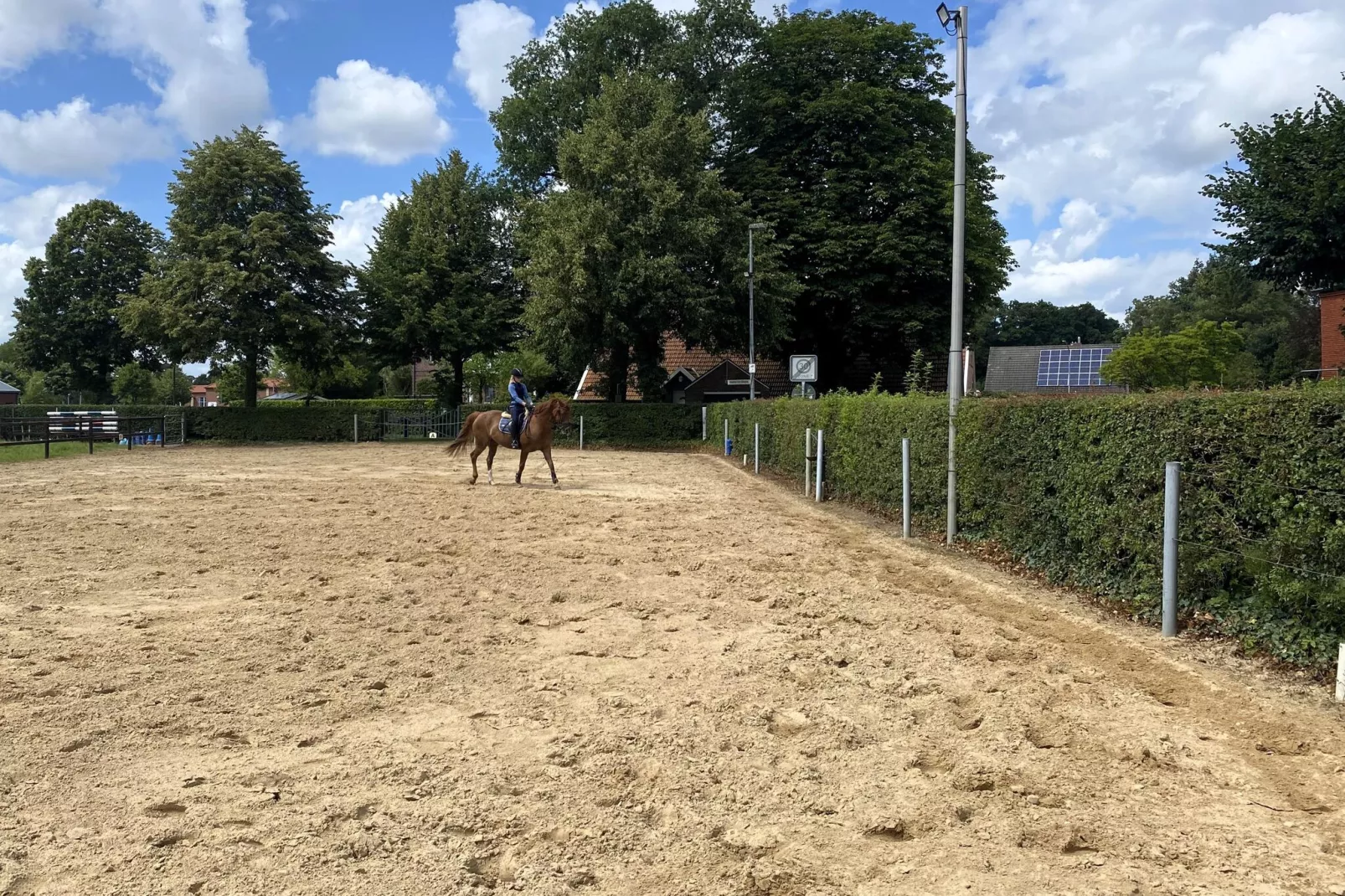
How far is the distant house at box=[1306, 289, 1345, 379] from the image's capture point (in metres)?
30.1

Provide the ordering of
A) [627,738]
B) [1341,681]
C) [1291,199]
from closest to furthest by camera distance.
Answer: [627,738] < [1341,681] < [1291,199]

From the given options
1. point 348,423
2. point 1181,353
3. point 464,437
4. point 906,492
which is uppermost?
point 1181,353

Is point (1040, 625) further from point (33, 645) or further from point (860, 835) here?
point (33, 645)

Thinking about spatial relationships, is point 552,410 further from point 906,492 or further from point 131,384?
point 131,384

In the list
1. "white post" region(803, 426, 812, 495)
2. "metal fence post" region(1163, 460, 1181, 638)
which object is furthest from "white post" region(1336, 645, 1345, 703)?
"white post" region(803, 426, 812, 495)

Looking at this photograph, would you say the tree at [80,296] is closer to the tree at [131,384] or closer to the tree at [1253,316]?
the tree at [131,384]

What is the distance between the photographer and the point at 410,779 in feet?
11.4

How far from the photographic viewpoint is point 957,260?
10.3m

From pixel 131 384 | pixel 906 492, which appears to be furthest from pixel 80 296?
pixel 906 492

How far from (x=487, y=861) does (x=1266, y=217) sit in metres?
27.2

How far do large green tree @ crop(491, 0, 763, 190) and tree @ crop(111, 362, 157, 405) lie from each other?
33520 mm

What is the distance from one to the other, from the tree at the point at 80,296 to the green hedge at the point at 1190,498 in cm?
5527

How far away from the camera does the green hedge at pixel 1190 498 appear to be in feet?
15.9

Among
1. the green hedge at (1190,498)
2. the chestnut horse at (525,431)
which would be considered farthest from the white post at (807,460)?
the green hedge at (1190,498)
